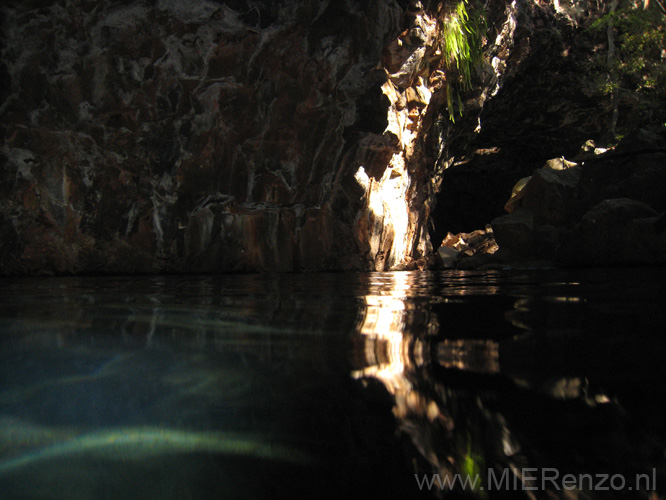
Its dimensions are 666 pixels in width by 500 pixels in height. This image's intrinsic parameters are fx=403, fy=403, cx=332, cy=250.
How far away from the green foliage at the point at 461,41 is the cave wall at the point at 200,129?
255mm

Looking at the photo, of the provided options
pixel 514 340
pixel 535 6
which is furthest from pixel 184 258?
pixel 535 6

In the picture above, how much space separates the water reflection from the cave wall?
5.74 metres

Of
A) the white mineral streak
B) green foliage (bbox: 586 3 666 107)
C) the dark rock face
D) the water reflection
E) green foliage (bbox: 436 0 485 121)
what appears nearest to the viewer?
the water reflection

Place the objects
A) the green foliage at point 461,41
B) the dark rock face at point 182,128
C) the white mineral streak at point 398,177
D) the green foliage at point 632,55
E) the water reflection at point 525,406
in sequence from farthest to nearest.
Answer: the green foliage at point 632,55
the green foliage at point 461,41
the white mineral streak at point 398,177
the dark rock face at point 182,128
the water reflection at point 525,406

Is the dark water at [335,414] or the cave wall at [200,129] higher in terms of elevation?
the cave wall at [200,129]

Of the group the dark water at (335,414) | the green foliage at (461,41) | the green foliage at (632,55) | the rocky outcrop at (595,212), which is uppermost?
the green foliage at (632,55)

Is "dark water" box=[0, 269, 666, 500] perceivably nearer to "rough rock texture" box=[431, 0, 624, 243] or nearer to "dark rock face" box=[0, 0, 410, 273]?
"dark rock face" box=[0, 0, 410, 273]

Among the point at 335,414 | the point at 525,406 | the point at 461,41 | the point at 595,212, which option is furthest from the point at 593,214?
the point at 335,414

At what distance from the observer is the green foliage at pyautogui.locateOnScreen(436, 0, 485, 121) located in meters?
6.89

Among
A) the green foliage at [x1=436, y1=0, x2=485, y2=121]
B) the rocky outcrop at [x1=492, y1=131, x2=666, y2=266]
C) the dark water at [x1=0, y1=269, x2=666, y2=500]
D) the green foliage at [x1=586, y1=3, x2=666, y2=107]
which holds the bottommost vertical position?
the dark water at [x1=0, y1=269, x2=666, y2=500]

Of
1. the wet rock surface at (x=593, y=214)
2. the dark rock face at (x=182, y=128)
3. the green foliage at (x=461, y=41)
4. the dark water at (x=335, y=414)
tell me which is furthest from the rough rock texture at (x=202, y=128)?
the dark water at (x=335, y=414)

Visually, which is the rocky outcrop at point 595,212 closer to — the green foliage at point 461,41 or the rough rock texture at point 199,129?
the green foliage at point 461,41

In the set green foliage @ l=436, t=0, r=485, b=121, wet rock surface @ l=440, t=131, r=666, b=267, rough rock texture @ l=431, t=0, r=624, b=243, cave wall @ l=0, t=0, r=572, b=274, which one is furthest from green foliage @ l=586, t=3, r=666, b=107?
cave wall @ l=0, t=0, r=572, b=274

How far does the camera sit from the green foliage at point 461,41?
6.89 m
